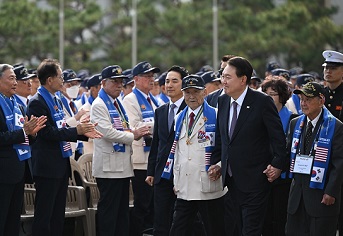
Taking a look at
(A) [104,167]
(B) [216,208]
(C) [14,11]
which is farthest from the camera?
(C) [14,11]

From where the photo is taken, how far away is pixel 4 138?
33.2ft

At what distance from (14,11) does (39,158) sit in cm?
3014

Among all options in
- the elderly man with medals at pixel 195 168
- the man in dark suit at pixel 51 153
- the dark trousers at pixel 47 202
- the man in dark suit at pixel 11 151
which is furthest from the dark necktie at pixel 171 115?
the man in dark suit at pixel 11 151

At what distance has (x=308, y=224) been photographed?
32.2 ft

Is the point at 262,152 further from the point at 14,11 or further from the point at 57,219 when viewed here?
the point at 14,11

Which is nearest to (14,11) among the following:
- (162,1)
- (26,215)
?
(162,1)

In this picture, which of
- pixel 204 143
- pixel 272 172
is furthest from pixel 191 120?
pixel 272 172

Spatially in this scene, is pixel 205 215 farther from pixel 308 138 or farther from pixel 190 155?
pixel 308 138

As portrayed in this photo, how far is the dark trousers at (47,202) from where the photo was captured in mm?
11023

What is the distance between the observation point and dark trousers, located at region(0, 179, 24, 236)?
10328mm

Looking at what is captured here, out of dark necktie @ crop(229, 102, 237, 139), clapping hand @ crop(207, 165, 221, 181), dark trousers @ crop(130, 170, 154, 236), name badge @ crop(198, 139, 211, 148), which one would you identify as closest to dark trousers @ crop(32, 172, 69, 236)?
dark trousers @ crop(130, 170, 154, 236)

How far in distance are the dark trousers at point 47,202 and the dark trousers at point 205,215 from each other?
145cm

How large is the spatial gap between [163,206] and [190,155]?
779mm

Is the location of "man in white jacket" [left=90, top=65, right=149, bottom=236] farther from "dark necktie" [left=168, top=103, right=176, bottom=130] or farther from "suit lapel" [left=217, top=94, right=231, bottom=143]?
"suit lapel" [left=217, top=94, right=231, bottom=143]
